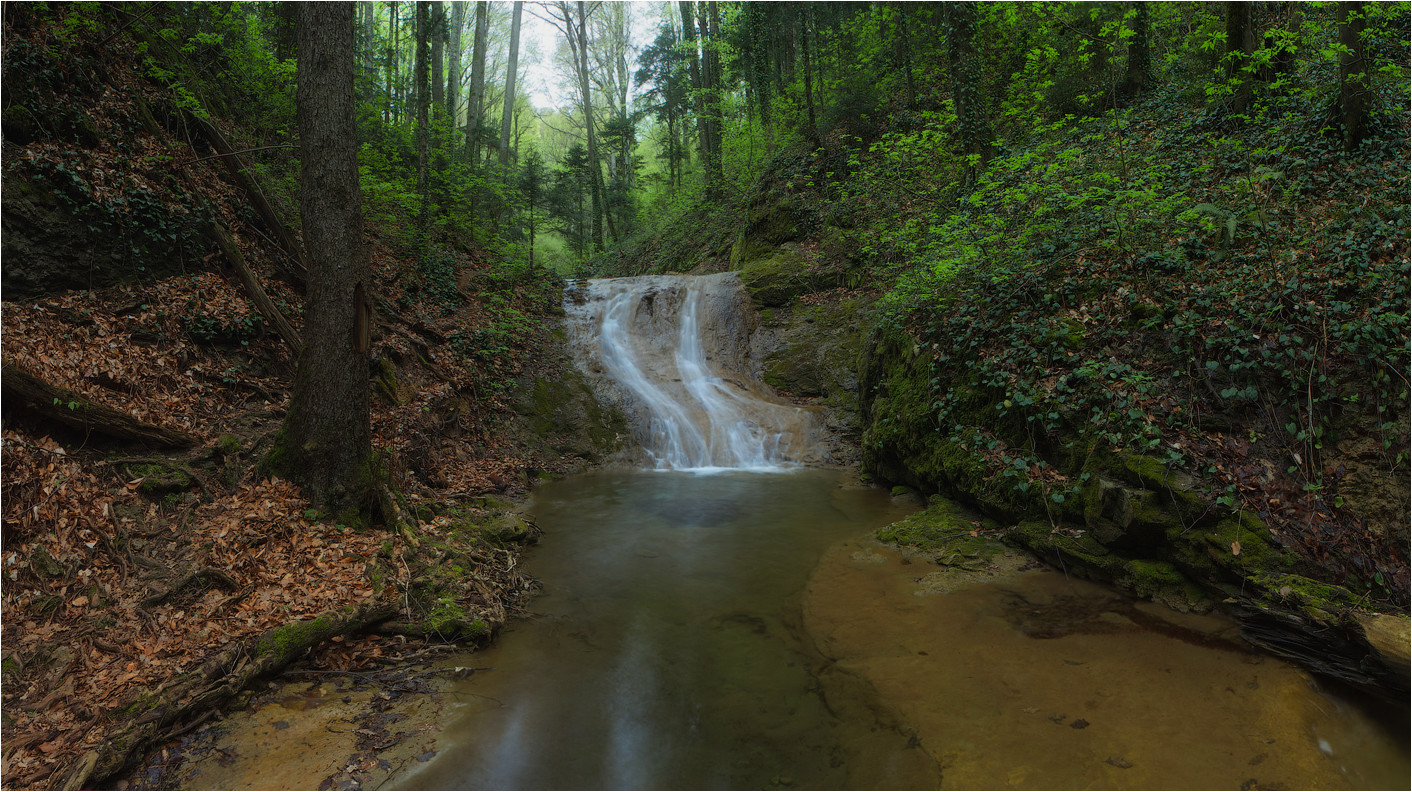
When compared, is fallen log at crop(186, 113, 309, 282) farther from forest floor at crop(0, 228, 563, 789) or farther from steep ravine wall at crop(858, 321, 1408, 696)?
steep ravine wall at crop(858, 321, 1408, 696)

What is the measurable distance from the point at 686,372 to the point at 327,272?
29.5 ft

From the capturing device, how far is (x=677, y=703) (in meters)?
A: 3.92

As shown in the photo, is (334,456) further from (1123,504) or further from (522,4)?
(522,4)

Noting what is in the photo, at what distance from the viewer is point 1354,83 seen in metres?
7.81

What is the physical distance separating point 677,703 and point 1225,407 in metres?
5.12

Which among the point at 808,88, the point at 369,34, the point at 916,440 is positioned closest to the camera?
the point at 916,440

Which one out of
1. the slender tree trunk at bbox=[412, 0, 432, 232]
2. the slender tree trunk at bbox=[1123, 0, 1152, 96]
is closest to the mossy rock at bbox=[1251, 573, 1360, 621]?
the slender tree trunk at bbox=[1123, 0, 1152, 96]

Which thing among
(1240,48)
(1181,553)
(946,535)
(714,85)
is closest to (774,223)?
(1240,48)

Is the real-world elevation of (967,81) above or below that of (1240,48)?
above

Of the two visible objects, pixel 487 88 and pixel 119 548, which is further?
pixel 487 88

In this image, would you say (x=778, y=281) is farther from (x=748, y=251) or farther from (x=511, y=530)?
(x=511, y=530)

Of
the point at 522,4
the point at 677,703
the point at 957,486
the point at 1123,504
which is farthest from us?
the point at 522,4

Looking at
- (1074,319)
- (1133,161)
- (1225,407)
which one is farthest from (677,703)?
(1133,161)

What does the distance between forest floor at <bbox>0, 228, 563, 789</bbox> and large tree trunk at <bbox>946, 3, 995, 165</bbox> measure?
1090 centimetres
